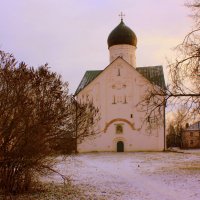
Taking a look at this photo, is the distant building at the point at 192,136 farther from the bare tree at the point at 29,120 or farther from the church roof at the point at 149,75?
the bare tree at the point at 29,120

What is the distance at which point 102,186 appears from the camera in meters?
14.4

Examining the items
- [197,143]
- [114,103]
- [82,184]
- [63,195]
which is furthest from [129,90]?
[197,143]

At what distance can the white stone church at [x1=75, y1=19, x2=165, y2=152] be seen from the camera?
40344mm

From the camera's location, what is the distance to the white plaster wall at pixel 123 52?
44219mm

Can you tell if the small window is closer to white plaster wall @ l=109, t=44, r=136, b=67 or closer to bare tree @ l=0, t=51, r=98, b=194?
white plaster wall @ l=109, t=44, r=136, b=67

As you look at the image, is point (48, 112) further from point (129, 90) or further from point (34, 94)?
point (129, 90)

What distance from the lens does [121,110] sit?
1625 inches

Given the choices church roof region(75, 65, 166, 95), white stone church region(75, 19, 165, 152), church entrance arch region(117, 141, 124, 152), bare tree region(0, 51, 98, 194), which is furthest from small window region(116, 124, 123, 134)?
bare tree region(0, 51, 98, 194)

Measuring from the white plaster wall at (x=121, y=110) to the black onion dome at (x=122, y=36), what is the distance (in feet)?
10.2

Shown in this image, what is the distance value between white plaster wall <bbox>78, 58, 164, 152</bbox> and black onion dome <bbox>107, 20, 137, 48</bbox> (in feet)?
10.2

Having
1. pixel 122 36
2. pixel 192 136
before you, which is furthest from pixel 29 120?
pixel 192 136

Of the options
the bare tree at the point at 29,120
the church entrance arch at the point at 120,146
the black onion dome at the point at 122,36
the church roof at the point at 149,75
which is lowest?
the church entrance arch at the point at 120,146

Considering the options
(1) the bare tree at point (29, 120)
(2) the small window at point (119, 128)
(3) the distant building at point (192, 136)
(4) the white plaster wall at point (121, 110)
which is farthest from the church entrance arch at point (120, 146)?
(3) the distant building at point (192, 136)

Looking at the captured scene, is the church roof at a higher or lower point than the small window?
higher
